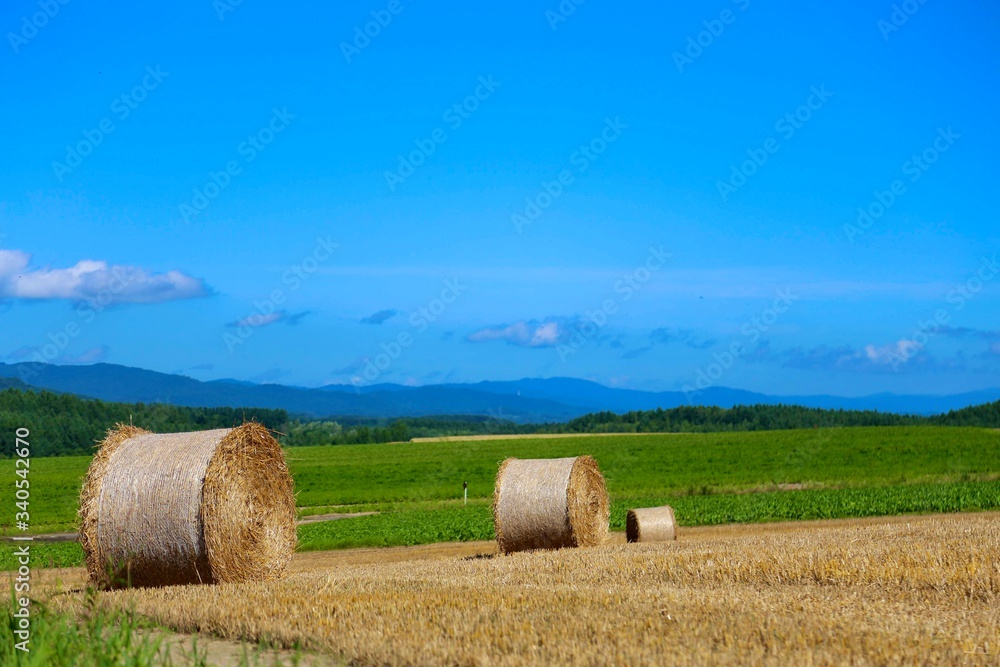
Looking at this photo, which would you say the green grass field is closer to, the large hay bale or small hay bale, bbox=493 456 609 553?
small hay bale, bbox=493 456 609 553

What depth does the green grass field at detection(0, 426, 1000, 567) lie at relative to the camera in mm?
27266

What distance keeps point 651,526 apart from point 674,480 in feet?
70.3

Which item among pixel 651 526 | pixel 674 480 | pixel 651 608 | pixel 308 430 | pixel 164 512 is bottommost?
pixel 674 480

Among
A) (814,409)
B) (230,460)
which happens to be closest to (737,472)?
A: (230,460)

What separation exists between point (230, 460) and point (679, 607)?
6.56m

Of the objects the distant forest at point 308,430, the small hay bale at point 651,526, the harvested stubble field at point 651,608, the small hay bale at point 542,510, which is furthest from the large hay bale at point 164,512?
the distant forest at point 308,430

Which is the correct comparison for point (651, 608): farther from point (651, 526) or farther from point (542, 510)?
point (651, 526)

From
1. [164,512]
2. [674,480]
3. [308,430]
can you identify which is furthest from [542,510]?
[308,430]

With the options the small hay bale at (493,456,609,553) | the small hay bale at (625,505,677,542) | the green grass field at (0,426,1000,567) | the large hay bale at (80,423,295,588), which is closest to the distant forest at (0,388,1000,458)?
the green grass field at (0,426,1000,567)

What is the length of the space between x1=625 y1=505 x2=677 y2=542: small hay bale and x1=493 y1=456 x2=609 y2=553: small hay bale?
1757 millimetres

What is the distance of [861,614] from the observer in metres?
8.55

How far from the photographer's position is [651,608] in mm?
8836

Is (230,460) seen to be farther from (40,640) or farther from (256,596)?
(40,640)

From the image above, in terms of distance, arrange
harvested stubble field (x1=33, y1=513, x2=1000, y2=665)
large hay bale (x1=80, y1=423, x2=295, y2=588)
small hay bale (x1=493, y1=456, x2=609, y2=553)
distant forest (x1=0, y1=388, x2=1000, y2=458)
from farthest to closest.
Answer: distant forest (x1=0, y1=388, x2=1000, y2=458)
small hay bale (x1=493, y1=456, x2=609, y2=553)
large hay bale (x1=80, y1=423, x2=295, y2=588)
harvested stubble field (x1=33, y1=513, x2=1000, y2=665)
